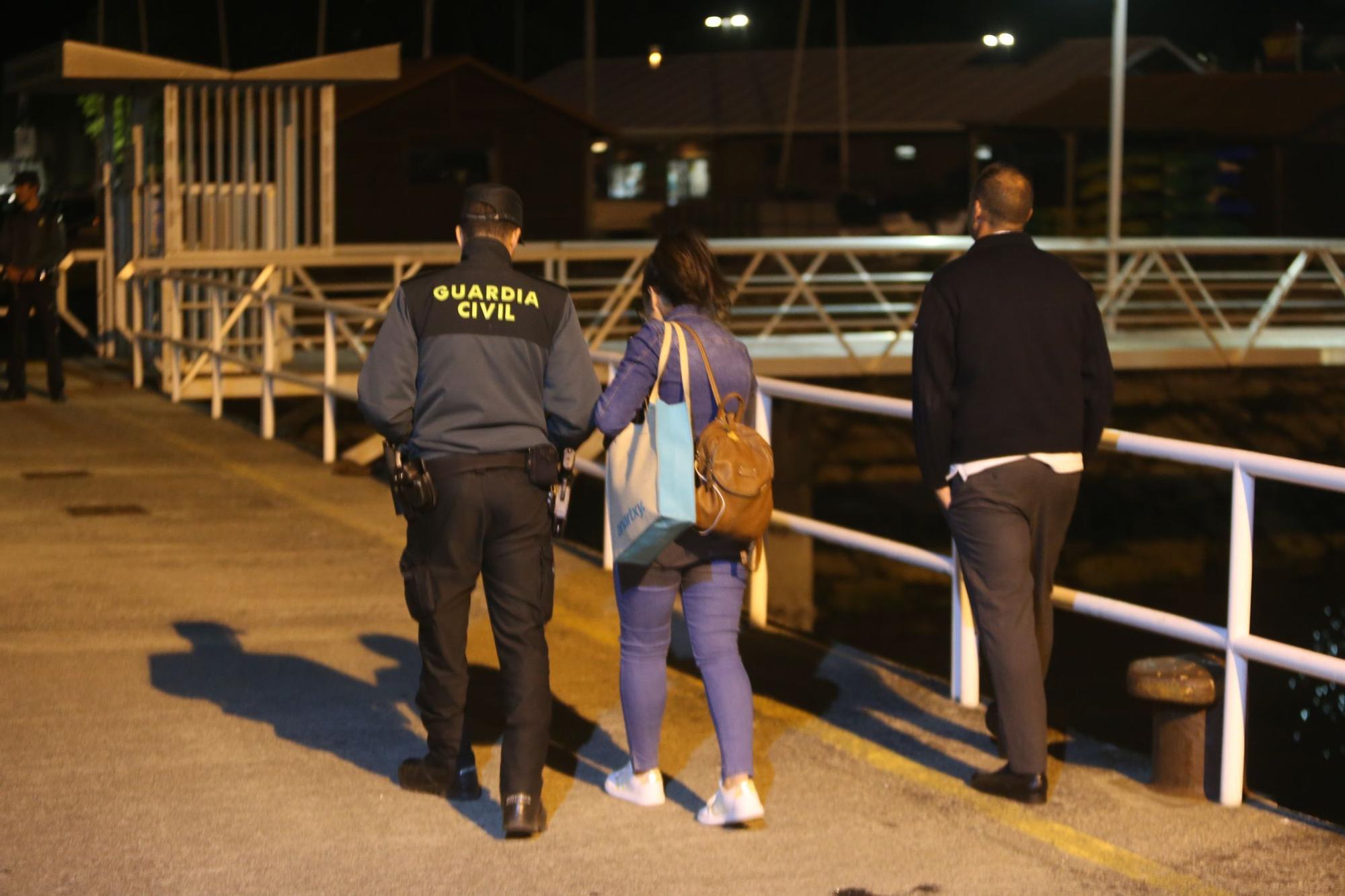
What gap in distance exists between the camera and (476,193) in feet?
15.6

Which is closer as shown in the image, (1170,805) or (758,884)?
(758,884)

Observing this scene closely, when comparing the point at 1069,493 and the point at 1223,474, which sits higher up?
the point at 1069,493

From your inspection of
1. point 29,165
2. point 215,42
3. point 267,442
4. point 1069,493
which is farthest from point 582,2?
point 1069,493

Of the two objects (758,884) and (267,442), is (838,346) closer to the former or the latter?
(267,442)

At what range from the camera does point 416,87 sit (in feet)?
119

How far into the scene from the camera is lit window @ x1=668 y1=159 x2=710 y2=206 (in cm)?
5481

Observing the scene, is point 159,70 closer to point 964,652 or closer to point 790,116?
point 964,652

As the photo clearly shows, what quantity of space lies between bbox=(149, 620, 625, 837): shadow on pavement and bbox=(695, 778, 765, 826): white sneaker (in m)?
0.49

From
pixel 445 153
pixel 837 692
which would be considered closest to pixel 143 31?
pixel 445 153

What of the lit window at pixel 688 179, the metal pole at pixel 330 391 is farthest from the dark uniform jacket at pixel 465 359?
the lit window at pixel 688 179

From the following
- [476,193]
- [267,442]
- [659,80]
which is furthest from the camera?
[659,80]

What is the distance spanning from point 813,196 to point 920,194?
299 centimetres

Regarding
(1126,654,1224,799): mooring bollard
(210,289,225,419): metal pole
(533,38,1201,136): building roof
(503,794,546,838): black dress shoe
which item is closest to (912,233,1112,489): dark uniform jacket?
(1126,654,1224,799): mooring bollard

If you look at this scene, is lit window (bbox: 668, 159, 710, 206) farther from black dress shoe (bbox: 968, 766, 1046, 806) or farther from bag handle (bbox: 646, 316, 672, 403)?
bag handle (bbox: 646, 316, 672, 403)
